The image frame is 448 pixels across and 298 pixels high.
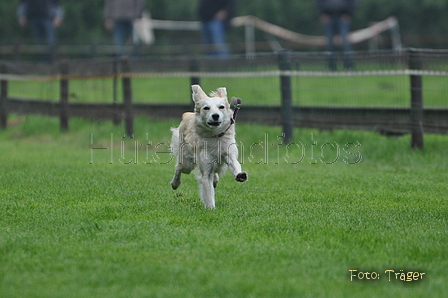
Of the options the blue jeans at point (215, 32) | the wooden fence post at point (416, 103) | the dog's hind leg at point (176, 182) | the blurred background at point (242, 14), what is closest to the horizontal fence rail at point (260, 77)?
the wooden fence post at point (416, 103)

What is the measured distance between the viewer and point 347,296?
4.73m

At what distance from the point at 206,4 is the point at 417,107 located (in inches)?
562

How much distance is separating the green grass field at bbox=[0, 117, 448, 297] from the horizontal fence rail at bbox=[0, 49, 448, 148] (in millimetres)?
501

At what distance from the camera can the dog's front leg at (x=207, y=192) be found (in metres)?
7.74

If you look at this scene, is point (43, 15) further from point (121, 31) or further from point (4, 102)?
point (4, 102)

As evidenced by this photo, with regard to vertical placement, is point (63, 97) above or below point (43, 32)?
below

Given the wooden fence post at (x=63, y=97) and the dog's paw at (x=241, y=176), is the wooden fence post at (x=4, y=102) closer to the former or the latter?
the wooden fence post at (x=63, y=97)

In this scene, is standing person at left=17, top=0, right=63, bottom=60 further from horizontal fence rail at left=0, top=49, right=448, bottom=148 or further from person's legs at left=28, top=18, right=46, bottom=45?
horizontal fence rail at left=0, top=49, right=448, bottom=148

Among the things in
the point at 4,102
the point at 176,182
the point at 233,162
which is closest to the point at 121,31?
the point at 4,102

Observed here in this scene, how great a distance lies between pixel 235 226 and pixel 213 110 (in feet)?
4.41

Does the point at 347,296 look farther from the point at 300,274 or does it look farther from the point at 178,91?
the point at 178,91

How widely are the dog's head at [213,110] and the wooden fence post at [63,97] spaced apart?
9.06 meters

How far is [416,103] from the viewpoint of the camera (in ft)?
38.3

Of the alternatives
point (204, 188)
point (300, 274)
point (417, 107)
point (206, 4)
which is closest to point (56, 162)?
point (204, 188)
